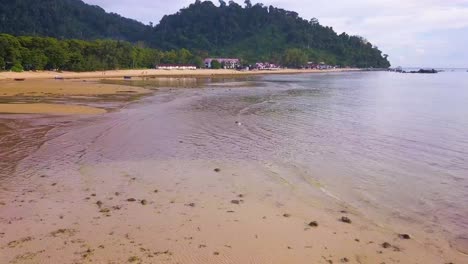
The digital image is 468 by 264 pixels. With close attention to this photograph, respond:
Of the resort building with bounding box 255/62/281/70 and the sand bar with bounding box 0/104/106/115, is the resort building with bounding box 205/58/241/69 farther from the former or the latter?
the sand bar with bounding box 0/104/106/115

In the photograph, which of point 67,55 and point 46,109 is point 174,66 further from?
point 46,109

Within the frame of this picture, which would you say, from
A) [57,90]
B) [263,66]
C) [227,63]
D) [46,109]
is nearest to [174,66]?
[227,63]

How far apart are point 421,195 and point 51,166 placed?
418 inches

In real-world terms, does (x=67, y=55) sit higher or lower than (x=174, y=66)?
higher

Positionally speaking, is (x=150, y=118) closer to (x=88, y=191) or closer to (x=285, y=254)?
(x=88, y=191)

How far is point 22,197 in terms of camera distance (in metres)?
9.38

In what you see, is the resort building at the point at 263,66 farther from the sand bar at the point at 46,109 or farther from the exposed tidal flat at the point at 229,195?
the exposed tidal flat at the point at 229,195

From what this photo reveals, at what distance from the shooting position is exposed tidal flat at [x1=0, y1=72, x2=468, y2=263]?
7.01m

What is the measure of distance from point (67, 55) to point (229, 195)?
3572 inches

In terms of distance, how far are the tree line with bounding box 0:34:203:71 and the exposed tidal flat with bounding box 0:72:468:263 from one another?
6640 cm

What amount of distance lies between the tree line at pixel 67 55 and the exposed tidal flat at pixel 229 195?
6640 cm

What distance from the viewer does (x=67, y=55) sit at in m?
90.9

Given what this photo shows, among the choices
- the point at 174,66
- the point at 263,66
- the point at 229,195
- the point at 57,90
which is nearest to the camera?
the point at 229,195

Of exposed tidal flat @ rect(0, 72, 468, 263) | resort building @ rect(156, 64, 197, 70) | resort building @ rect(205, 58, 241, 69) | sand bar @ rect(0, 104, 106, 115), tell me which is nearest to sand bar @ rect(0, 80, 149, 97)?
sand bar @ rect(0, 104, 106, 115)
